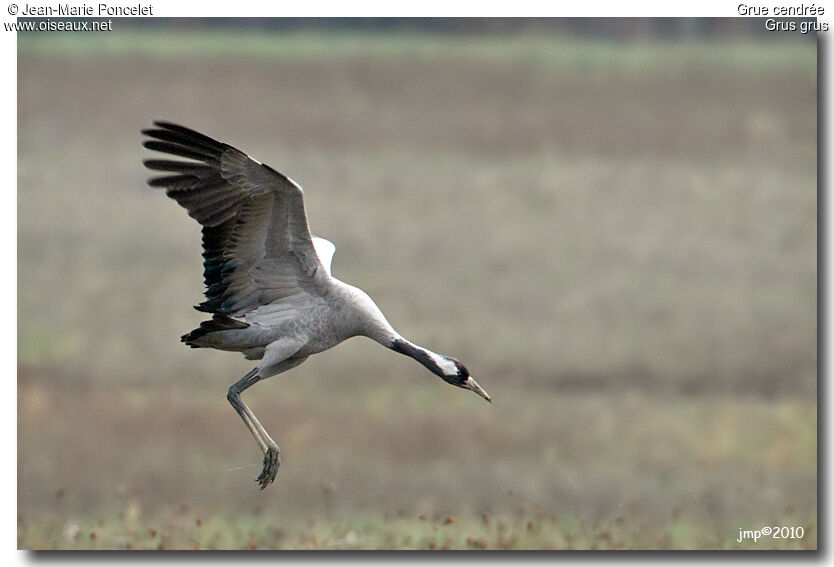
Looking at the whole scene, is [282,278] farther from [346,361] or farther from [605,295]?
[605,295]

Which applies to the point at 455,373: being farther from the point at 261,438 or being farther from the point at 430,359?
the point at 261,438

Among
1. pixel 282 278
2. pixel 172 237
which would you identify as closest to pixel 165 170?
pixel 282 278

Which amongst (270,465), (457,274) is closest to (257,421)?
(270,465)

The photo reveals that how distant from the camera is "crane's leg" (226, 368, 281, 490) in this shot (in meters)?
7.64

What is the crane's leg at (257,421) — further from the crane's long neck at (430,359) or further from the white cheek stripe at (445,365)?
the white cheek stripe at (445,365)

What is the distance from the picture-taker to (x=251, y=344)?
771cm

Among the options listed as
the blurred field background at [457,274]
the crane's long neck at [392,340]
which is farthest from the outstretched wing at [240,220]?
the blurred field background at [457,274]

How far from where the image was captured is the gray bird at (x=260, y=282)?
24.3ft

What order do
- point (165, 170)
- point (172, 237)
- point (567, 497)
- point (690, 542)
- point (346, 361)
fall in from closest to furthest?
point (165, 170), point (690, 542), point (567, 497), point (346, 361), point (172, 237)

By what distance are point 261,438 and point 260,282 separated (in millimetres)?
813

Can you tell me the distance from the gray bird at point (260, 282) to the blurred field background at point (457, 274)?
2208 mm

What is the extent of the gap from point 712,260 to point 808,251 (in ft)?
4.49

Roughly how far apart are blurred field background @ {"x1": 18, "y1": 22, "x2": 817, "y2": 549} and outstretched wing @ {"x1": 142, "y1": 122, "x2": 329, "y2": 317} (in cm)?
236

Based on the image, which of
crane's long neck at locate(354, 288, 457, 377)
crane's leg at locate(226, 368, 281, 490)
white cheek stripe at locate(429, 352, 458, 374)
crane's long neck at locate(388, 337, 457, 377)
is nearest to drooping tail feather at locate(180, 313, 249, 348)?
crane's leg at locate(226, 368, 281, 490)
